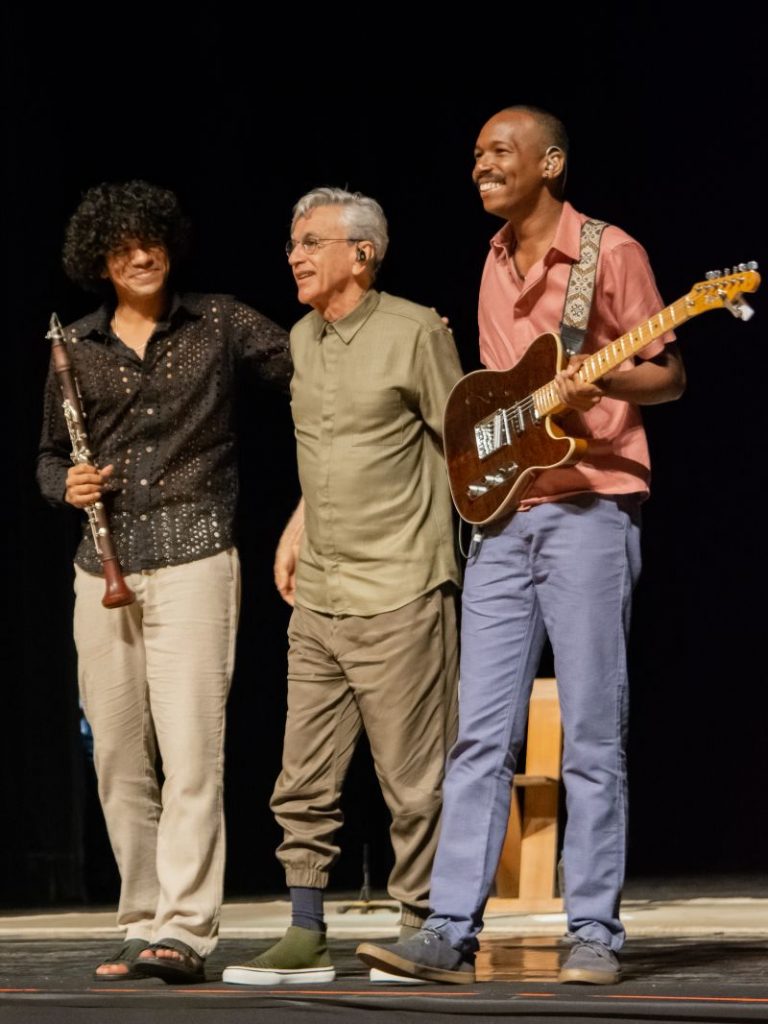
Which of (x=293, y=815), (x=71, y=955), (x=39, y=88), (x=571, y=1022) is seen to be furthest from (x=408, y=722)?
(x=39, y=88)

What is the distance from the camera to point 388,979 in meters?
2.98

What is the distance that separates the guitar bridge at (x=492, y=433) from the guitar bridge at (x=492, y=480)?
0.04 meters

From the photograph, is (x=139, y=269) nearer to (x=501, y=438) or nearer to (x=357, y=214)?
(x=357, y=214)

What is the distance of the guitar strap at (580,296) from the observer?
299 cm

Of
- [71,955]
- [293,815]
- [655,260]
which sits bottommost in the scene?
[71,955]

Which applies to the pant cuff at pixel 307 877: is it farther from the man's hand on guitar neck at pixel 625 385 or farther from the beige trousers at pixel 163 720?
the man's hand on guitar neck at pixel 625 385

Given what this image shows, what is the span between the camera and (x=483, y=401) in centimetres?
318

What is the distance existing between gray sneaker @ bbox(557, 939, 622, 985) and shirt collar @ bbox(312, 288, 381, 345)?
1273 millimetres

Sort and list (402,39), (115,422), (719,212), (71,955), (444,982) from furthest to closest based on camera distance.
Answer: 1. (402,39)
2. (719,212)
3. (71,955)
4. (115,422)
5. (444,982)

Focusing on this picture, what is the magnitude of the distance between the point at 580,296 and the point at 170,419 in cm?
96

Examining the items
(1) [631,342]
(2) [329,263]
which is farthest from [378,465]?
(1) [631,342]

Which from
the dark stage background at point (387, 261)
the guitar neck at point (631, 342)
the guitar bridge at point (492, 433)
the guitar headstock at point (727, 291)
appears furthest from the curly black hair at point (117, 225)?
the dark stage background at point (387, 261)

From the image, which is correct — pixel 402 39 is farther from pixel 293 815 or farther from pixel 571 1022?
pixel 571 1022

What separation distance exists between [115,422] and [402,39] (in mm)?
2751
